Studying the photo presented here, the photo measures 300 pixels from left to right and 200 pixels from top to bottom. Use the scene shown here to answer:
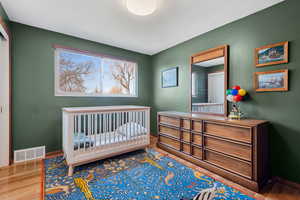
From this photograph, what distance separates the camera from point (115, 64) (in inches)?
142

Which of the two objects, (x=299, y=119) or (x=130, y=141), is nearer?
(x=299, y=119)

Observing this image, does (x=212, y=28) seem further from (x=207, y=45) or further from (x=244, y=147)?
(x=244, y=147)

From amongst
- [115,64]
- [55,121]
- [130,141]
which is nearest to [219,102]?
[130,141]

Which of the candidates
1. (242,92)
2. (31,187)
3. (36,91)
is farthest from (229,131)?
(36,91)

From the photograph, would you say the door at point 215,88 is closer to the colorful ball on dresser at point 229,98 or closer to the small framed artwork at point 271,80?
the colorful ball on dresser at point 229,98

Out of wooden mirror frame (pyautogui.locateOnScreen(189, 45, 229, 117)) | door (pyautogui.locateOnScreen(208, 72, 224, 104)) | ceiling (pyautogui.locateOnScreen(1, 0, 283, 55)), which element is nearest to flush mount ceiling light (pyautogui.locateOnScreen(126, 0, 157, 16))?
ceiling (pyautogui.locateOnScreen(1, 0, 283, 55))

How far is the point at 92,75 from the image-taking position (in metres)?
3.21

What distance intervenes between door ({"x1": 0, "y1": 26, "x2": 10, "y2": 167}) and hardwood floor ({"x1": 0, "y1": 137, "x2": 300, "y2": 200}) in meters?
0.26

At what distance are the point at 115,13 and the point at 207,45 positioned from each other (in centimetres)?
182

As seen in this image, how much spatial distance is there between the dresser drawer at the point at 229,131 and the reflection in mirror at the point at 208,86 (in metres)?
0.52

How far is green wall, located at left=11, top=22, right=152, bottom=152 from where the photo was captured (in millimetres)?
2398

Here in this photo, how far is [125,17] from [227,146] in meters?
2.55

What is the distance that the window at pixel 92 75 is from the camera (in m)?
2.86

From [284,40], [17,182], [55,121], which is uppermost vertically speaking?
[284,40]
